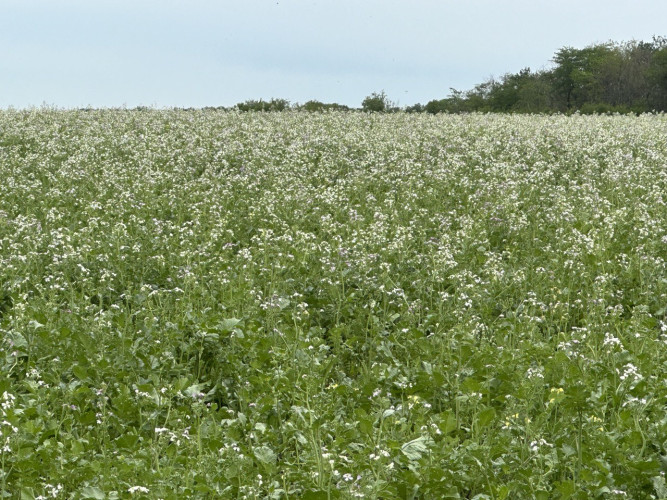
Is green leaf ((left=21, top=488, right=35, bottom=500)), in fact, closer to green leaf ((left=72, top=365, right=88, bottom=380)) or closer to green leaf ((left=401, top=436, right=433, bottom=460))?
green leaf ((left=72, top=365, right=88, bottom=380))

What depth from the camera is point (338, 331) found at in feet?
23.8

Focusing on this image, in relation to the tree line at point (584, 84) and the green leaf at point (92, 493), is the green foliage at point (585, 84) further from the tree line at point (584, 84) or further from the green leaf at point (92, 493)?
the green leaf at point (92, 493)

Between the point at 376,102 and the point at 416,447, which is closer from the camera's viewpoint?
the point at 416,447

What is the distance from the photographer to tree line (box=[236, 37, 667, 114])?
6869 cm

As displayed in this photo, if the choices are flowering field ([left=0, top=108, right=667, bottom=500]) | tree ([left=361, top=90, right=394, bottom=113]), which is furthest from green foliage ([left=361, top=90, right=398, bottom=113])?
flowering field ([left=0, top=108, right=667, bottom=500])

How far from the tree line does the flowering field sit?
2054 inches

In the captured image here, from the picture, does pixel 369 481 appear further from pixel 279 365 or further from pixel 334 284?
pixel 334 284

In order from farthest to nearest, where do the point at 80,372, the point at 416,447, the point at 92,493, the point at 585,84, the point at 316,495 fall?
the point at 585,84, the point at 80,372, the point at 416,447, the point at 92,493, the point at 316,495

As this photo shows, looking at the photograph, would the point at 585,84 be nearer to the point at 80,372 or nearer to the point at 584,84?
the point at 584,84

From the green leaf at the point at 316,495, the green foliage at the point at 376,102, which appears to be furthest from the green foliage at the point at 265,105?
the green leaf at the point at 316,495

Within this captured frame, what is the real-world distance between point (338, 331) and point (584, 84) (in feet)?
240

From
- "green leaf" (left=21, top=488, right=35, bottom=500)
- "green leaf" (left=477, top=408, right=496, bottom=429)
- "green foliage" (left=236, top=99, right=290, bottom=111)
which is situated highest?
"green foliage" (left=236, top=99, right=290, bottom=111)

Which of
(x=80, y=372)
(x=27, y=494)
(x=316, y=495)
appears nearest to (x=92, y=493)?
(x=27, y=494)

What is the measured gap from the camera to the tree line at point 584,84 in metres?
68.7
